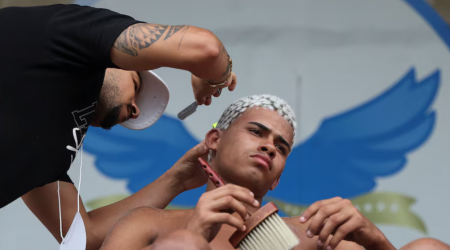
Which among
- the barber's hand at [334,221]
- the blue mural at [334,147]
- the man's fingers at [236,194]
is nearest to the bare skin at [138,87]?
the man's fingers at [236,194]

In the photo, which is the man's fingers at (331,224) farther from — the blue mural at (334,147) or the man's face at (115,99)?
the blue mural at (334,147)

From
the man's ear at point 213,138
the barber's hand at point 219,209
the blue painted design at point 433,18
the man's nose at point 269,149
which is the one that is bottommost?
the barber's hand at point 219,209

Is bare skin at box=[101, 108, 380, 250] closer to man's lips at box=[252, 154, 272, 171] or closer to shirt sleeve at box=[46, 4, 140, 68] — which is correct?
man's lips at box=[252, 154, 272, 171]

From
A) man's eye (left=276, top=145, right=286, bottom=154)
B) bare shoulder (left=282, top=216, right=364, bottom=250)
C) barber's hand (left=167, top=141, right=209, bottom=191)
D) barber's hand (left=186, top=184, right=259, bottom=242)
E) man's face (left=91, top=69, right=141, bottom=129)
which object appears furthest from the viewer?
barber's hand (left=167, top=141, right=209, bottom=191)

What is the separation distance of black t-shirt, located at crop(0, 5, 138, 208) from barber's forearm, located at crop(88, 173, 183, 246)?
595 millimetres

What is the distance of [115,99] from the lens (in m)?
1.83

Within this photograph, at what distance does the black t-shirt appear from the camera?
1.38 meters

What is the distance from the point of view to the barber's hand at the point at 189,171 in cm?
200

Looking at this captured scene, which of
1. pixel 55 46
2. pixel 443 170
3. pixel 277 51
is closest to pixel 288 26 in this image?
pixel 277 51

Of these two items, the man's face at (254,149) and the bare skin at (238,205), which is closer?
the bare skin at (238,205)

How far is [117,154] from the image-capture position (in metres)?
2.77

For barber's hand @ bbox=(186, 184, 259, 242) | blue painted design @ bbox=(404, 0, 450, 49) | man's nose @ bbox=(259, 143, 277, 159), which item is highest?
blue painted design @ bbox=(404, 0, 450, 49)

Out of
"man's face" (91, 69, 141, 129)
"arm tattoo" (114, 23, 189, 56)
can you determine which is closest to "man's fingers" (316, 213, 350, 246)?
"arm tattoo" (114, 23, 189, 56)

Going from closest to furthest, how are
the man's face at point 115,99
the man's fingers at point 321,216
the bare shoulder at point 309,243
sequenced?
the man's fingers at point 321,216 < the bare shoulder at point 309,243 < the man's face at point 115,99
